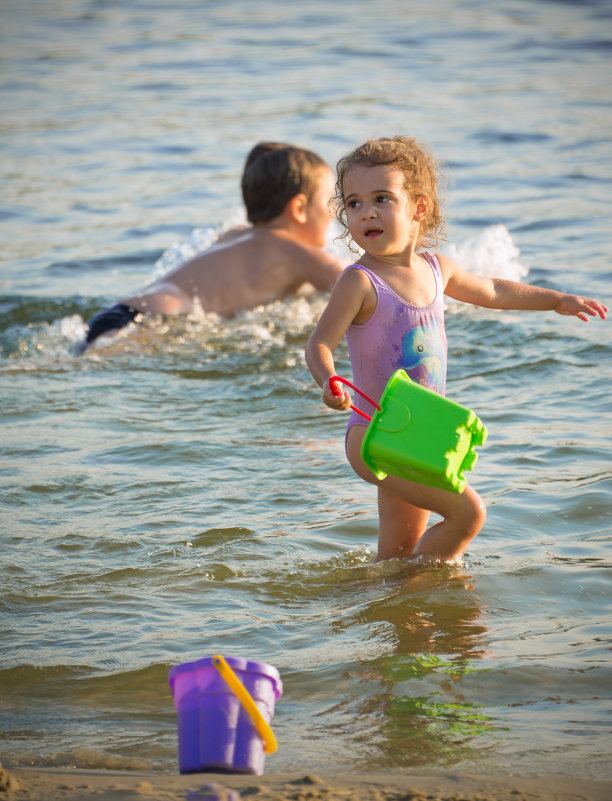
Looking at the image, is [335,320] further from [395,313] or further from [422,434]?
[422,434]

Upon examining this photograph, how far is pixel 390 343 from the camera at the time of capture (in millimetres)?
3193

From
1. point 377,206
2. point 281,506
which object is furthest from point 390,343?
point 281,506

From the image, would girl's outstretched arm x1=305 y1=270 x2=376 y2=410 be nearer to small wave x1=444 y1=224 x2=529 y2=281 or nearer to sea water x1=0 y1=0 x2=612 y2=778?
sea water x1=0 y1=0 x2=612 y2=778

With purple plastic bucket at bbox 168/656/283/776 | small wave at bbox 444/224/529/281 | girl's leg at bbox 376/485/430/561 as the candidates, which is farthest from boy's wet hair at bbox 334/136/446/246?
small wave at bbox 444/224/529/281

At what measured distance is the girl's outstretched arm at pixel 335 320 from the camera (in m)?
2.98

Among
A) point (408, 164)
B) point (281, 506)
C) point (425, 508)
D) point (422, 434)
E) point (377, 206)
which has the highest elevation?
point (408, 164)

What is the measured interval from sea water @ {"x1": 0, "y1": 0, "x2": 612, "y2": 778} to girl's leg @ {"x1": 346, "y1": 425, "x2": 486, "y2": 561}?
73 millimetres

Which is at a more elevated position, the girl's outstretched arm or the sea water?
the girl's outstretched arm

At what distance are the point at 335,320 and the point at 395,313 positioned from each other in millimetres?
200

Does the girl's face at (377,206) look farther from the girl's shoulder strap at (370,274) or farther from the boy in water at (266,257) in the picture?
the boy in water at (266,257)

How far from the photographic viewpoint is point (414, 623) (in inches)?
117

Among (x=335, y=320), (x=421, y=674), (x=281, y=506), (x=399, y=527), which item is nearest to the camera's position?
(x=421, y=674)

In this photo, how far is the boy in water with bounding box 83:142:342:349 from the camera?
611cm

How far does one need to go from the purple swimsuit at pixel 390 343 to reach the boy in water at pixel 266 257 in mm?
2917
